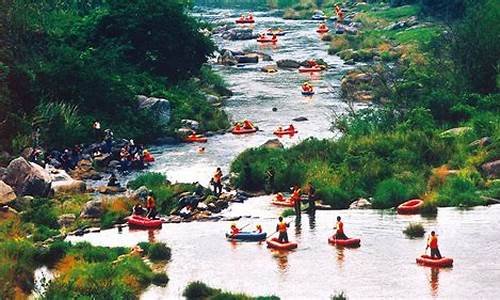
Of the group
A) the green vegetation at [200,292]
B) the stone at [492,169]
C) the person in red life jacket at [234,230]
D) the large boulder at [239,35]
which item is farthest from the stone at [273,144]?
the large boulder at [239,35]

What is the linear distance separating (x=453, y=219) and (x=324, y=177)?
9.97 m

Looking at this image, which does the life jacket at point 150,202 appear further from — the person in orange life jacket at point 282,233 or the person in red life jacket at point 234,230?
the person in orange life jacket at point 282,233

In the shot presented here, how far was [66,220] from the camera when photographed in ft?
192

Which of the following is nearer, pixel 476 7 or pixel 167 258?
pixel 167 258

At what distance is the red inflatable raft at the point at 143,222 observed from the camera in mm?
58000

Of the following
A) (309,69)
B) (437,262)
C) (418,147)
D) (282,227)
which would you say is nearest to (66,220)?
(282,227)

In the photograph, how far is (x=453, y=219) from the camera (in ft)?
185

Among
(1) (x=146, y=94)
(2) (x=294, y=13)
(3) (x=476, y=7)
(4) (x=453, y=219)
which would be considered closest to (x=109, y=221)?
(4) (x=453, y=219)

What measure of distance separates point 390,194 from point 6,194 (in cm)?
2071

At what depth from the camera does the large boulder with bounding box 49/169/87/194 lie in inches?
2557

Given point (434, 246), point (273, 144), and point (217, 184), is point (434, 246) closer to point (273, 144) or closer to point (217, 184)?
point (217, 184)

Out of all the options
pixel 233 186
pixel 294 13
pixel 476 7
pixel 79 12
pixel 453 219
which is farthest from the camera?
pixel 294 13

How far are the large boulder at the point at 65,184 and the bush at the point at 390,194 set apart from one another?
17.4 m

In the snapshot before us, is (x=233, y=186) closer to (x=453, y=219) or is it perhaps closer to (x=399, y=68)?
(x=453, y=219)
